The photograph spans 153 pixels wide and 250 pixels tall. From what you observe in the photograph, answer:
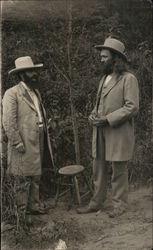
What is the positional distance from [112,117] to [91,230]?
639 mm

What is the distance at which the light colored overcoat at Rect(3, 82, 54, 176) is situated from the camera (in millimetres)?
2207

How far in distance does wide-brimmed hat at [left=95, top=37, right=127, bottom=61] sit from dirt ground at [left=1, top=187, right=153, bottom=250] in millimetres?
812

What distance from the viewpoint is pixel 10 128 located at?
2.21 m

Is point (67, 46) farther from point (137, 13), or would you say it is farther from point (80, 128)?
point (137, 13)

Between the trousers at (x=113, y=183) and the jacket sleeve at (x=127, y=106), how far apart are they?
247 millimetres

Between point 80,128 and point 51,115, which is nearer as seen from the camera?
point 51,115

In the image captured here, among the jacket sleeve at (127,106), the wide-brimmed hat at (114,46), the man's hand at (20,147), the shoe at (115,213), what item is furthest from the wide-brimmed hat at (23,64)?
the shoe at (115,213)

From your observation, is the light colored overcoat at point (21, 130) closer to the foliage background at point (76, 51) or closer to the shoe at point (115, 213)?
the foliage background at point (76, 51)

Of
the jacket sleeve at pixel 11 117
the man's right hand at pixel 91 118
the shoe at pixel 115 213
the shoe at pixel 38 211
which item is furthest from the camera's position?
the shoe at pixel 115 213

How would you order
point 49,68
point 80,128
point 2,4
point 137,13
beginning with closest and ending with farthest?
point 2,4 < point 49,68 < point 80,128 < point 137,13

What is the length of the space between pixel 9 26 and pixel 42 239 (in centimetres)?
108

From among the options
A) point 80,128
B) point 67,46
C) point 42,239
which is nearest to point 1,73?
point 67,46

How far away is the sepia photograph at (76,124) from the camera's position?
2.25m

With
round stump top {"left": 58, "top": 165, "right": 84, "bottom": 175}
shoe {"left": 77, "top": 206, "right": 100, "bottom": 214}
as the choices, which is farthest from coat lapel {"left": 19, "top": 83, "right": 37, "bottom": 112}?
shoe {"left": 77, "top": 206, "right": 100, "bottom": 214}
